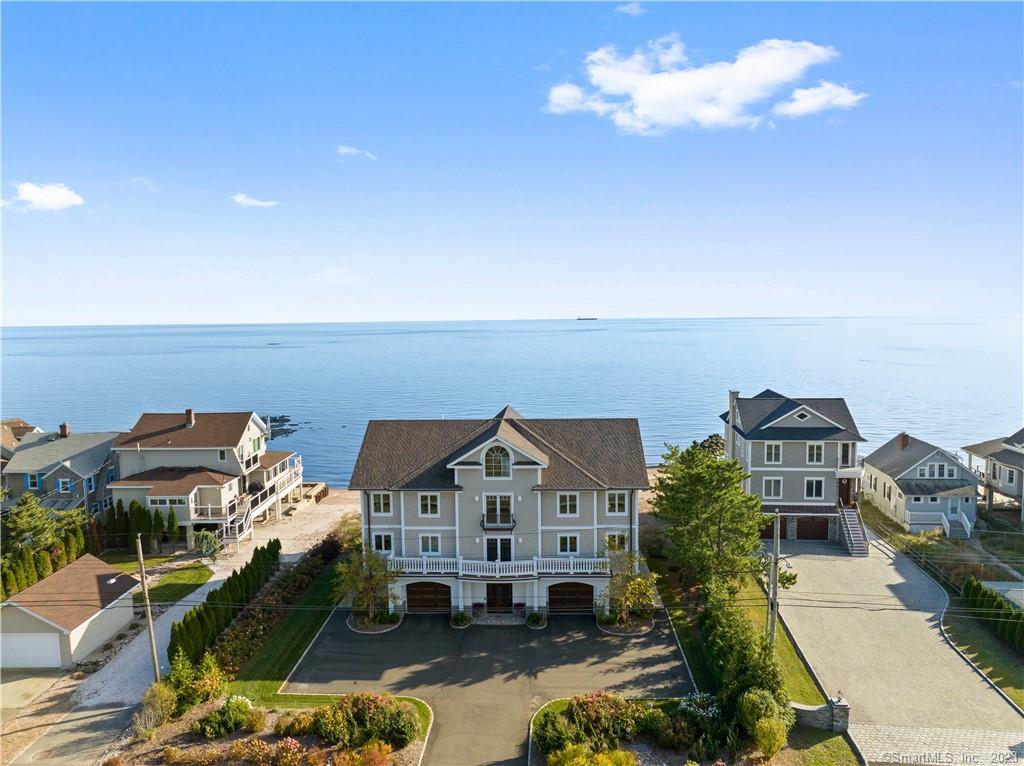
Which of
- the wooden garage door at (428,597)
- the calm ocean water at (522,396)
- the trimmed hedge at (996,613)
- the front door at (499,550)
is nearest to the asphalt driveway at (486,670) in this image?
the wooden garage door at (428,597)

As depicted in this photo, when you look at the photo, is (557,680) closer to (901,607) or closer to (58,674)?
(901,607)

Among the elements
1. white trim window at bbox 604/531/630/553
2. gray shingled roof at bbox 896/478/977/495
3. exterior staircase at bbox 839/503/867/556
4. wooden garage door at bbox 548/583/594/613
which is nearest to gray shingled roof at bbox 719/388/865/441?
exterior staircase at bbox 839/503/867/556

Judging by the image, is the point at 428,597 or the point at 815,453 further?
the point at 815,453

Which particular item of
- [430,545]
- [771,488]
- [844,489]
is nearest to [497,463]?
[430,545]

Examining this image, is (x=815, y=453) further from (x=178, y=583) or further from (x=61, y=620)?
(x=61, y=620)

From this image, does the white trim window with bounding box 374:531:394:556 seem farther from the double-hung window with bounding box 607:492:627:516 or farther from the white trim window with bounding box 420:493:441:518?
the double-hung window with bounding box 607:492:627:516

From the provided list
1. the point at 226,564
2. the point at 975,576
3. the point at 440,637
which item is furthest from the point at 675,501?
the point at 226,564
